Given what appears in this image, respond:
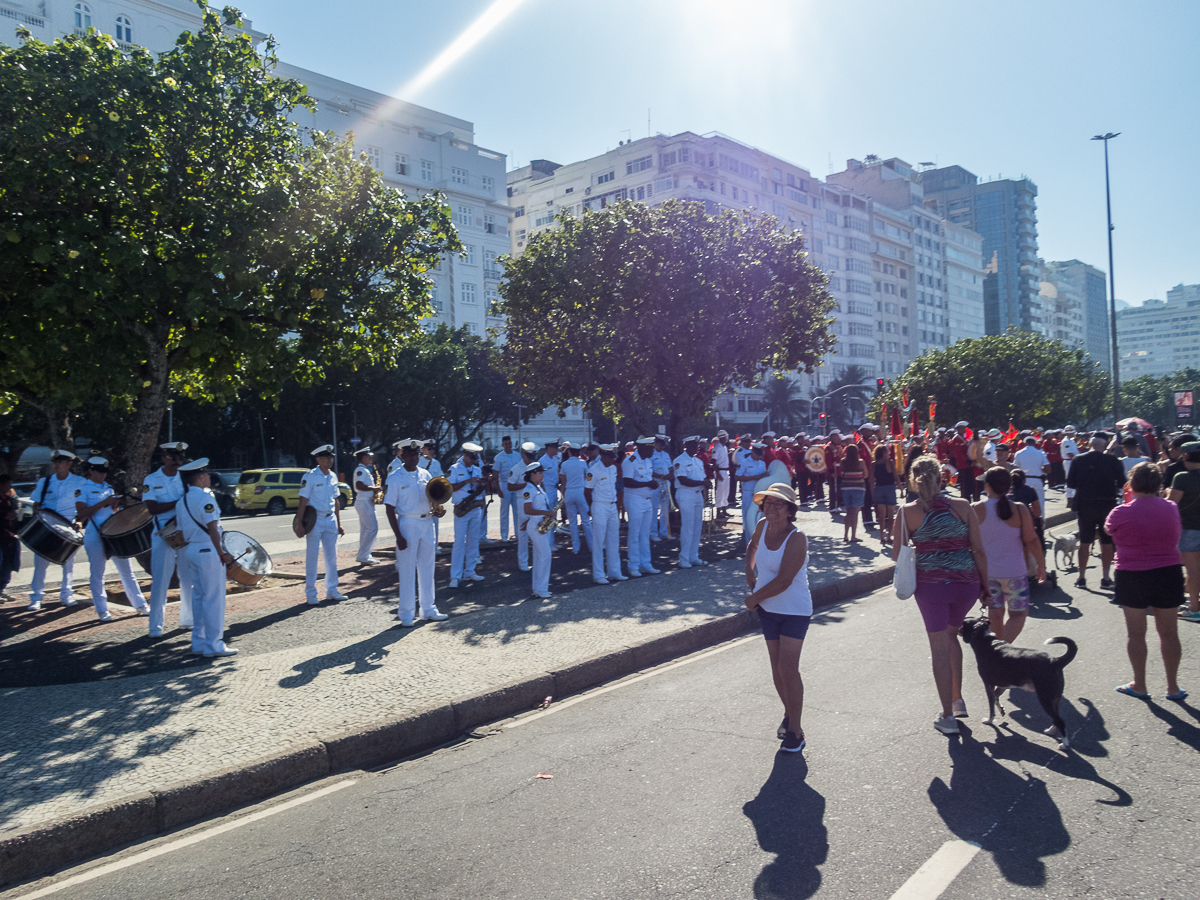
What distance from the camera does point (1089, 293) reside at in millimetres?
190500

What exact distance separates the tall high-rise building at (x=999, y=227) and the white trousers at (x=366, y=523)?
145731mm

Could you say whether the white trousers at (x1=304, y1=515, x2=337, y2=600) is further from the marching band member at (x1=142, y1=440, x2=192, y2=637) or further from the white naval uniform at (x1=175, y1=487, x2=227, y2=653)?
the white naval uniform at (x1=175, y1=487, x2=227, y2=653)

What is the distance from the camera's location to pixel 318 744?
203 inches

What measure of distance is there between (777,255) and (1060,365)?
37.5 metres

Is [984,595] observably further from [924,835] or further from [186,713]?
[186,713]

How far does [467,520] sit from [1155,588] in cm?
805

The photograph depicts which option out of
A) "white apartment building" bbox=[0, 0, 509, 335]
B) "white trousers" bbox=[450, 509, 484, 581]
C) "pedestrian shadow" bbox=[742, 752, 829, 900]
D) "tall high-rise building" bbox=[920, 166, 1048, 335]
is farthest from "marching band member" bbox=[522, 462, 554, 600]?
"tall high-rise building" bbox=[920, 166, 1048, 335]

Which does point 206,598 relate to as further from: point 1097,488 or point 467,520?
point 1097,488

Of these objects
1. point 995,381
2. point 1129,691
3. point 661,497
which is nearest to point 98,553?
point 661,497

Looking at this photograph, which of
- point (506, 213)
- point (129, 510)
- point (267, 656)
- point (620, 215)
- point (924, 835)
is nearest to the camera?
point (924, 835)

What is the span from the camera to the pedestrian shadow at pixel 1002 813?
3658mm

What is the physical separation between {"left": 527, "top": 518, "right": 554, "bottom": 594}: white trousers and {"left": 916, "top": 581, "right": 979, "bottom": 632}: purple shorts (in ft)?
18.1

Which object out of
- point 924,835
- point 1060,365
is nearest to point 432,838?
point 924,835

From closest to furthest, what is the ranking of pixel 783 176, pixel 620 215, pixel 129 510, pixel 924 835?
pixel 924 835
pixel 129 510
pixel 620 215
pixel 783 176
